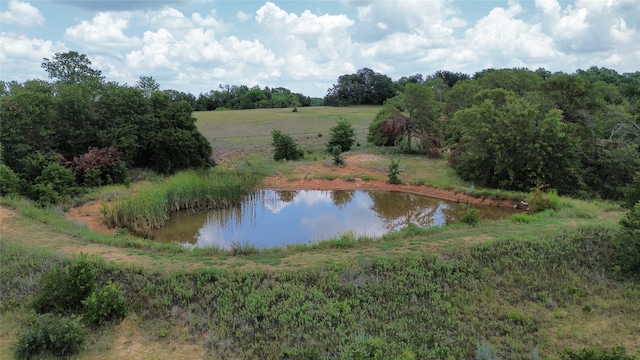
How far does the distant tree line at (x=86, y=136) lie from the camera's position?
16656mm

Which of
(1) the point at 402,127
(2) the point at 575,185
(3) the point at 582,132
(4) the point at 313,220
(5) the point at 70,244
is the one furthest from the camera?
(1) the point at 402,127

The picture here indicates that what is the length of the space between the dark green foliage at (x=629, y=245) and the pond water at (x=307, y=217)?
587 cm

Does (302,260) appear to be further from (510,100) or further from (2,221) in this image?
(510,100)

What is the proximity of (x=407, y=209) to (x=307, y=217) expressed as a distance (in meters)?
4.28

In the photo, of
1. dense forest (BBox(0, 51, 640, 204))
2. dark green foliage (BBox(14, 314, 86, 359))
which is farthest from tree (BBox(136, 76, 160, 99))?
dark green foliage (BBox(14, 314, 86, 359))

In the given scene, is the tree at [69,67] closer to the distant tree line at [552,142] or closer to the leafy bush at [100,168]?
the leafy bush at [100,168]

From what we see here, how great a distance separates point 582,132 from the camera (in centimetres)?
1925

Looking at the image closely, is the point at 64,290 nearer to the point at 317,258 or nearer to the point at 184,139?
the point at 317,258

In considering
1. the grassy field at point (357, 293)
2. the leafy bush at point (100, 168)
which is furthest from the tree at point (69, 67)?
the grassy field at point (357, 293)

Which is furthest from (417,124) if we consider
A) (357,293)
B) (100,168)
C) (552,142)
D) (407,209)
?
(357,293)

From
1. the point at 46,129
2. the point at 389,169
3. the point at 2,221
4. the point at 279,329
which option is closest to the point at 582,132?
the point at 389,169

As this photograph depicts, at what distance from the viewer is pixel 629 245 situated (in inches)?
383

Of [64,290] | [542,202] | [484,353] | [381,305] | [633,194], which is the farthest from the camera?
[542,202]

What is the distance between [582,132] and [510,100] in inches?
130
